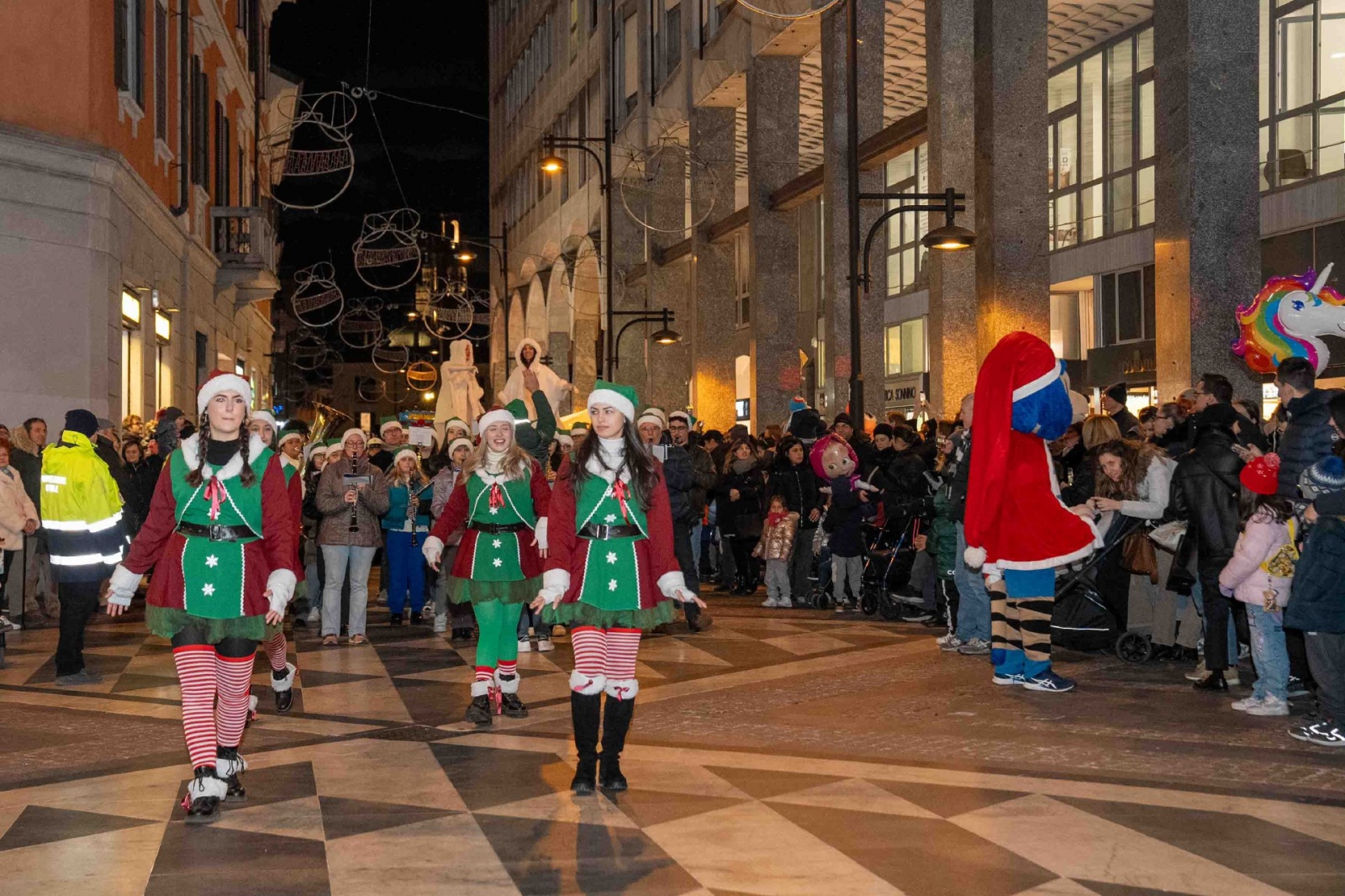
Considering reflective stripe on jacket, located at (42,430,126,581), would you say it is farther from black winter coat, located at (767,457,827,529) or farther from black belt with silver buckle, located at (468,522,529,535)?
black winter coat, located at (767,457,827,529)

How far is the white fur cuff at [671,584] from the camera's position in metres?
7.32

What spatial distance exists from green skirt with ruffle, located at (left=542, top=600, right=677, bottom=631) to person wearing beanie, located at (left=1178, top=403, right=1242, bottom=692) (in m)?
4.24

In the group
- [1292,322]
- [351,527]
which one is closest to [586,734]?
[351,527]

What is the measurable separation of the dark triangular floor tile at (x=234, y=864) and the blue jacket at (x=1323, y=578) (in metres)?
5.21

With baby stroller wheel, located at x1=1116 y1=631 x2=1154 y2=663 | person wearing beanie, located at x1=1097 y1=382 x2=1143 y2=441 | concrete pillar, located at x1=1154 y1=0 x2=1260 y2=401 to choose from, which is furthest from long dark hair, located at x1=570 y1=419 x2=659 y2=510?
concrete pillar, located at x1=1154 y1=0 x2=1260 y2=401

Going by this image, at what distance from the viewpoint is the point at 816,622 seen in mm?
14766

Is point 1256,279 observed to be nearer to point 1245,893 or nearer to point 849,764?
point 849,764

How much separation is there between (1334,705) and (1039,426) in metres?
2.83

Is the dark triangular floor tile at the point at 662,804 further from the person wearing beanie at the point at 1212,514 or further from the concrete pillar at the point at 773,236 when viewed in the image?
the concrete pillar at the point at 773,236

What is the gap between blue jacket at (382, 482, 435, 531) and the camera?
1514cm

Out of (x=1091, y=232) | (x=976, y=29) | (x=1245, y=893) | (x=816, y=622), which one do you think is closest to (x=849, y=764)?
(x=1245, y=893)

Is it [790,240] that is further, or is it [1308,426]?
[790,240]

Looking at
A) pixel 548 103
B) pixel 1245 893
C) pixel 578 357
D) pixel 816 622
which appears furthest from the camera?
pixel 548 103

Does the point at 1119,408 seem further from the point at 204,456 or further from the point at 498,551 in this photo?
the point at 204,456
